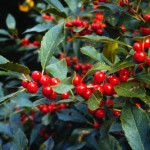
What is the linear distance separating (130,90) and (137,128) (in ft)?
0.50

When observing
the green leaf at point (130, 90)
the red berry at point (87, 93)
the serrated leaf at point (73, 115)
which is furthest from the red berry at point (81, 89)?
the serrated leaf at point (73, 115)

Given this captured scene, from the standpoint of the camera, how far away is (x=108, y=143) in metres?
0.88

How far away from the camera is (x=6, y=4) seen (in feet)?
12.1

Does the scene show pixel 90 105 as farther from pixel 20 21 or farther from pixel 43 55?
pixel 20 21

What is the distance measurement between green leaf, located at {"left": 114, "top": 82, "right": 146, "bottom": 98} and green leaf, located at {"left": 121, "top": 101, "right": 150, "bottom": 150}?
0.08 m

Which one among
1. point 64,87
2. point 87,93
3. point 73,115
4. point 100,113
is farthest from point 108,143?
point 73,115

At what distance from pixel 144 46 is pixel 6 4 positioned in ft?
11.9

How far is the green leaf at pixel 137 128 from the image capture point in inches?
27.3

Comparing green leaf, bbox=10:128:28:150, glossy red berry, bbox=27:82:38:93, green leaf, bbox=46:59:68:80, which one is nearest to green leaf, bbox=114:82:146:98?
green leaf, bbox=46:59:68:80

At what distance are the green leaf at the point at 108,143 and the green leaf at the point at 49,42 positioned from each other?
18.8 inches

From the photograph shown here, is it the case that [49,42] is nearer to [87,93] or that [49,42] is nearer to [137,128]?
[87,93]

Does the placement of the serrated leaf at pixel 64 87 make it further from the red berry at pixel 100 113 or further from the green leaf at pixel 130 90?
the red berry at pixel 100 113

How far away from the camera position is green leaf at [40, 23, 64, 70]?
0.80 meters

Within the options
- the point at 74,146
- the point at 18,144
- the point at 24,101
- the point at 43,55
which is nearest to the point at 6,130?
the point at 24,101
